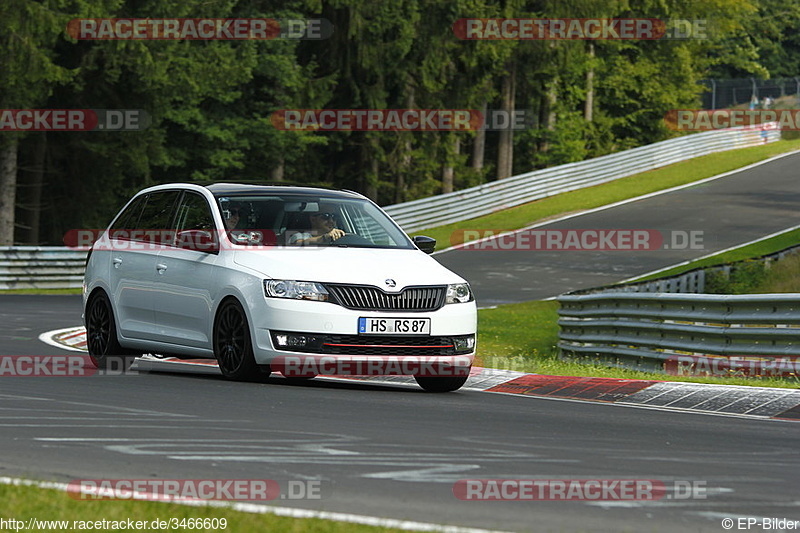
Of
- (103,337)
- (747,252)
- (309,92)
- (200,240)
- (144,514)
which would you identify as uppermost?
(309,92)

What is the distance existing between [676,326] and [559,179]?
3382cm

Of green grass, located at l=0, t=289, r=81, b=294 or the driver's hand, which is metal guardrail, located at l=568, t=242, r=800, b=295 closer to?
the driver's hand

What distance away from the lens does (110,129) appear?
133 ft

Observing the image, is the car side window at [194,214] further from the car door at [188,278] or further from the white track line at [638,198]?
the white track line at [638,198]

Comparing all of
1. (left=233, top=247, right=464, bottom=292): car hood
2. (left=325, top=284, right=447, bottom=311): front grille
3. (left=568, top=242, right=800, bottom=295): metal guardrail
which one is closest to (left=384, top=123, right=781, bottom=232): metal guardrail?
(left=568, top=242, right=800, bottom=295): metal guardrail

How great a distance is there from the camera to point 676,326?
17094 mm

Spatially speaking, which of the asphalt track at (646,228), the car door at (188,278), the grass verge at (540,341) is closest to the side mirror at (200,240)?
the car door at (188,278)

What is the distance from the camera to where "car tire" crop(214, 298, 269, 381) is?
12.1 metres

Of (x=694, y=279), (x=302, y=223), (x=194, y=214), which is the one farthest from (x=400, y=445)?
(x=694, y=279)

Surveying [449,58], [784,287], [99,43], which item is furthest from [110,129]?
[784,287]

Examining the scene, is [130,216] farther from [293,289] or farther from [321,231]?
[293,289]

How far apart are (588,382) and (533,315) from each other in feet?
42.8

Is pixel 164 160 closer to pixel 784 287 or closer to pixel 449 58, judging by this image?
pixel 449 58

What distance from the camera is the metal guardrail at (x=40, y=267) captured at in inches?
1207
